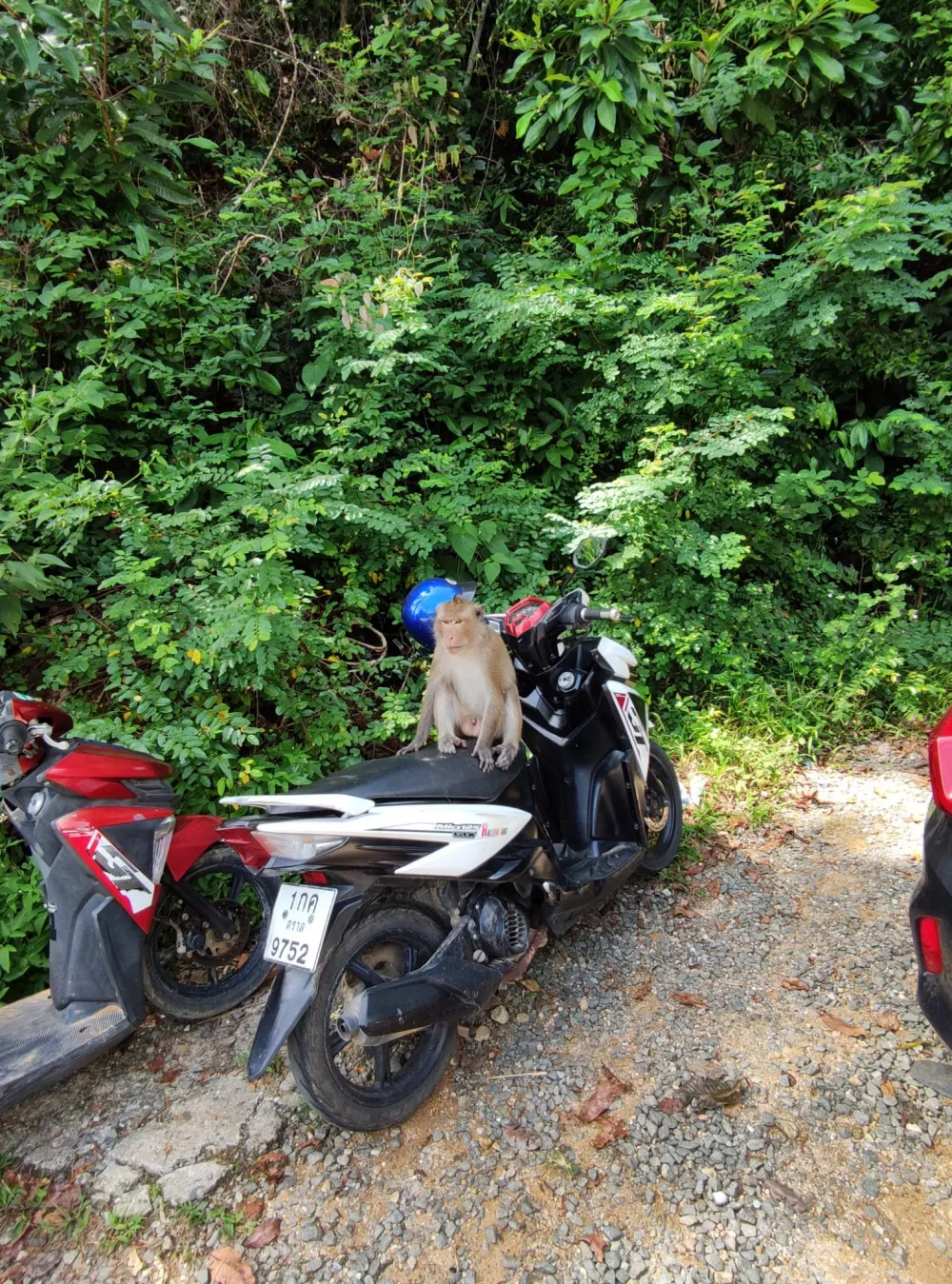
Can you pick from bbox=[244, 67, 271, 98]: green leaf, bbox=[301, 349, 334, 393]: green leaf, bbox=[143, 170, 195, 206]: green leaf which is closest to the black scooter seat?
bbox=[301, 349, 334, 393]: green leaf

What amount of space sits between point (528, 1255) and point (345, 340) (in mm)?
4050

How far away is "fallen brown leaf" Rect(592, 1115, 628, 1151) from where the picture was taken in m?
1.92

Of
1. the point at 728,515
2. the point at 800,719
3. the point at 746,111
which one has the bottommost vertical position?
the point at 800,719

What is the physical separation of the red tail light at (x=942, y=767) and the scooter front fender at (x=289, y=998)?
140 cm

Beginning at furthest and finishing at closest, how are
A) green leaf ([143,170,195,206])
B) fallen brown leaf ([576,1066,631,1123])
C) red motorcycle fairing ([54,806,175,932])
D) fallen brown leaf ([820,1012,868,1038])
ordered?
green leaf ([143,170,195,206]) < fallen brown leaf ([820,1012,868,1038]) < red motorcycle fairing ([54,806,175,932]) < fallen brown leaf ([576,1066,631,1123])

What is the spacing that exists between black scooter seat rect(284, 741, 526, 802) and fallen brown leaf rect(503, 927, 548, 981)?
1.69 ft

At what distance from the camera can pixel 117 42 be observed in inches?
158

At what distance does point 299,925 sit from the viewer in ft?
5.97

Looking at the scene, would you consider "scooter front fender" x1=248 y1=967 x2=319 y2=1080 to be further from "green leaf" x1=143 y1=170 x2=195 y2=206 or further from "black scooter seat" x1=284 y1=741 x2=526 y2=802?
"green leaf" x1=143 y1=170 x2=195 y2=206

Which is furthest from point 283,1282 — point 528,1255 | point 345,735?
point 345,735

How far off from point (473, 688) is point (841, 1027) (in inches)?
60.7

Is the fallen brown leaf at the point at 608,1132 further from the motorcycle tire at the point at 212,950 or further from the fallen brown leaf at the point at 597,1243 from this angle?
the motorcycle tire at the point at 212,950

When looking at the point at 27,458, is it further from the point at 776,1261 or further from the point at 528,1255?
the point at 776,1261

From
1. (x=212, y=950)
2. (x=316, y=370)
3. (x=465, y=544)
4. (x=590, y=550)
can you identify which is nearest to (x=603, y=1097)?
(x=212, y=950)
